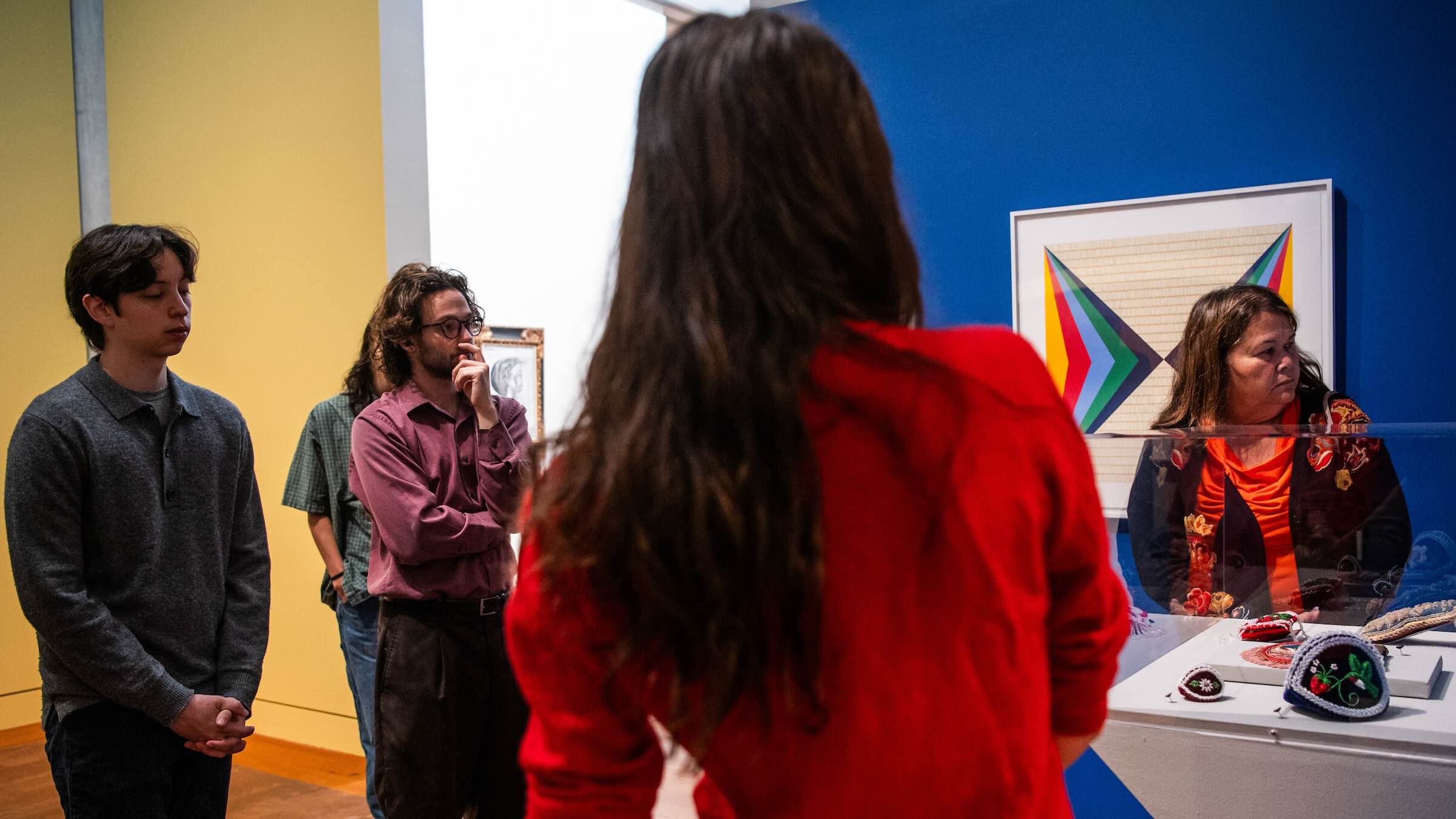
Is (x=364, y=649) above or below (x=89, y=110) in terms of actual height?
below

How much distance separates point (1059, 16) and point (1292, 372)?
5.53 ft

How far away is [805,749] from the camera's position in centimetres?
82

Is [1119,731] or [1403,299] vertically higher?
[1403,299]

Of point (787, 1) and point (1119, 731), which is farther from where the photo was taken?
point (787, 1)

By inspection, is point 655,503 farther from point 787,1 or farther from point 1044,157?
point 787,1

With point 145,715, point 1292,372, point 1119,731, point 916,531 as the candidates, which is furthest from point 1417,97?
point 145,715

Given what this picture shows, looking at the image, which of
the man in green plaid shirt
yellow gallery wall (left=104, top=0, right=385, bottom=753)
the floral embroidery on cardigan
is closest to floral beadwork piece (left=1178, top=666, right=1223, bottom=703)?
the floral embroidery on cardigan

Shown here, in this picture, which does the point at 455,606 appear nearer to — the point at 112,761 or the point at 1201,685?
the point at 112,761

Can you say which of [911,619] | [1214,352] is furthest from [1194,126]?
[911,619]

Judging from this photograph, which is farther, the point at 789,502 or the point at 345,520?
the point at 345,520

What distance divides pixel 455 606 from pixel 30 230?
4.24 meters

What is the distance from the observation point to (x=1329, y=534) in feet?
7.88

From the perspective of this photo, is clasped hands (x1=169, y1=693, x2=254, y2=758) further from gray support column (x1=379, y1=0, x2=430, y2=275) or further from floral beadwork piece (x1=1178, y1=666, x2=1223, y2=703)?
gray support column (x1=379, y1=0, x2=430, y2=275)

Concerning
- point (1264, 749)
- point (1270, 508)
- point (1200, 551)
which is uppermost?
point (1270, 508)
